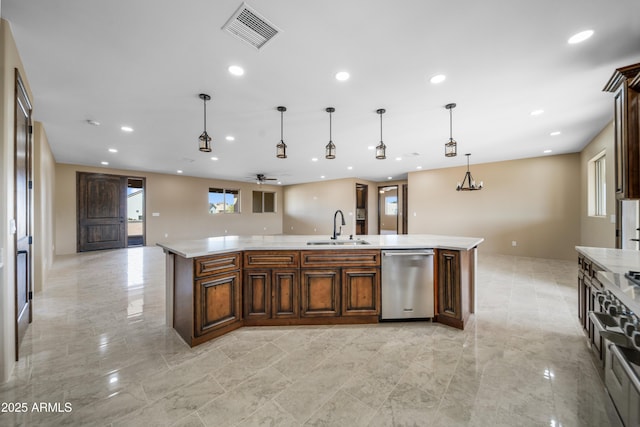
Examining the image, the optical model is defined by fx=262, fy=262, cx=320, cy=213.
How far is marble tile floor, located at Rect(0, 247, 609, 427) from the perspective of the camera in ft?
4.95

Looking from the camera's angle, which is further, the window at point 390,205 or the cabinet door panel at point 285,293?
the window at point 390,205

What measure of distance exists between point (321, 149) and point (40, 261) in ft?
16.6

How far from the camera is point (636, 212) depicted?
3.31 m

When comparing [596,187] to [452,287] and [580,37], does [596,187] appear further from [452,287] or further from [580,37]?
[452,287]

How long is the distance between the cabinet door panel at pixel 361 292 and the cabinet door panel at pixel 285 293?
492 mm

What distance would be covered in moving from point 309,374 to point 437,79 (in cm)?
298

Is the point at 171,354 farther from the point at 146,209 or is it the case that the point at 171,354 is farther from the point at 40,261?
the point at 146,209

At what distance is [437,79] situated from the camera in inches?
107

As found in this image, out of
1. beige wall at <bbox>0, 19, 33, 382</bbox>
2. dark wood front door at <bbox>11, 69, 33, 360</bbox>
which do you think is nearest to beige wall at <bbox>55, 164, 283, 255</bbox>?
dark wood front door at <bbox>11, 69, 33, 360</bbox>

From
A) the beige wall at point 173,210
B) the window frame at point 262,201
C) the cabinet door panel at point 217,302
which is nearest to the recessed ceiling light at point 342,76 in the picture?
the cabinet door panel at point 217,302

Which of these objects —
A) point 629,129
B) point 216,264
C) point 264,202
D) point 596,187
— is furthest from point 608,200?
point 264,202

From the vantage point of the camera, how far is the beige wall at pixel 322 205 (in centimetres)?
1030

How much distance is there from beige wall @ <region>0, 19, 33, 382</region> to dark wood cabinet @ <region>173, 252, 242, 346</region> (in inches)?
42.0

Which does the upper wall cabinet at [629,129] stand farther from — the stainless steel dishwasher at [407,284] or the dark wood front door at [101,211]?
the dark wood front door at [101,211]
